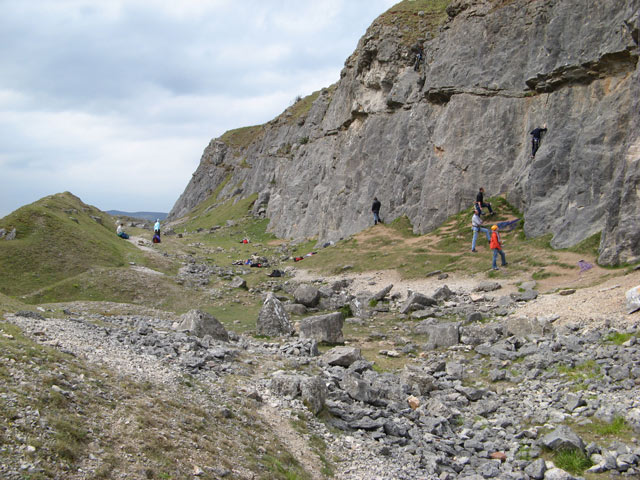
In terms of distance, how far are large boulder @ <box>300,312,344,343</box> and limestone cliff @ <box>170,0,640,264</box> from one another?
12.6 metres

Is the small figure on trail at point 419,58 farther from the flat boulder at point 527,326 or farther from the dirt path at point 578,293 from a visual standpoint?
the flat boulder at point 527,326

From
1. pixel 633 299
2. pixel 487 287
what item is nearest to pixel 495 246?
pixel 487 287

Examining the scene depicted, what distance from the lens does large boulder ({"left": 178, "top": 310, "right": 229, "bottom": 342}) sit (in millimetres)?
15847

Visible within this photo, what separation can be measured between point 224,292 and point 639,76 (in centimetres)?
2654

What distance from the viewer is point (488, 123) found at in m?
35.2

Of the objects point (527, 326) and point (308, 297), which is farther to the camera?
point (308, 297)

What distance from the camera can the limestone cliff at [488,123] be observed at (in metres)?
24.4

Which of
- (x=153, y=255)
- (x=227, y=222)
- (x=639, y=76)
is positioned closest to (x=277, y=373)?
(x=639, y=76)

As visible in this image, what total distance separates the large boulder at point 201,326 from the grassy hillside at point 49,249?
15428 mm

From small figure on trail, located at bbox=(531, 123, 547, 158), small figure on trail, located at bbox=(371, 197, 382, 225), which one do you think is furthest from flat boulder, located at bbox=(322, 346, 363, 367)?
small figure on trail, located at bbox=(371, 197, 382, 225)

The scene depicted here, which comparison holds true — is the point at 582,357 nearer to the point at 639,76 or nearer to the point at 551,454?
the point at 551,454

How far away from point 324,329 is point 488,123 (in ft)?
82.7

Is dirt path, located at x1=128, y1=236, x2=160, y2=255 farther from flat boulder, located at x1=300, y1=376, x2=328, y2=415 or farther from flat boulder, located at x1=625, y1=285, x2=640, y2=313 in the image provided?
flat boulder, located at x1=625, y1=285, x2=640, y2=313

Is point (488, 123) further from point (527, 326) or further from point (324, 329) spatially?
point (324, 329)
